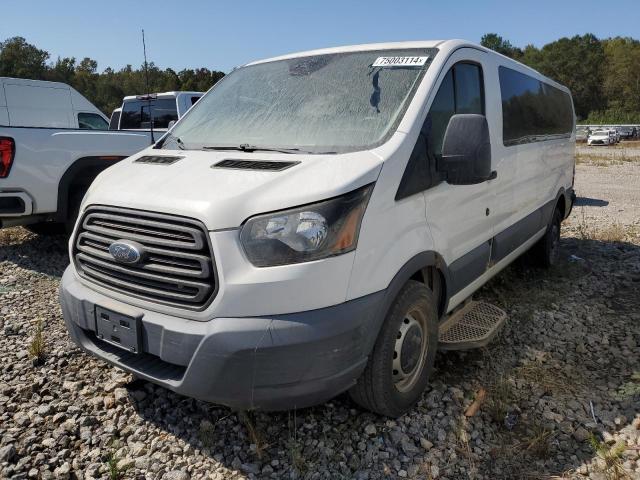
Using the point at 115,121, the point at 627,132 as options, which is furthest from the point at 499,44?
the point at 115,121

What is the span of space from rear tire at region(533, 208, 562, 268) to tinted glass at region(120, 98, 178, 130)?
21.6ft

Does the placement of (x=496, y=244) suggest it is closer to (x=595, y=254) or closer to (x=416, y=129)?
(x=416, y=129)

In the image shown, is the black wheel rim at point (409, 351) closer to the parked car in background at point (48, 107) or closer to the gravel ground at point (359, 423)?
the gravel ground at point (359, 423)

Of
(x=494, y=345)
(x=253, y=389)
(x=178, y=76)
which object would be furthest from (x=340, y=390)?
(x=178, y=76)

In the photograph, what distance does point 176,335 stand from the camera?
2215 mm

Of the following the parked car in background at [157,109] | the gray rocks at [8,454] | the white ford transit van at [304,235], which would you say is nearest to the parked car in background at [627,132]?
the parked car in background at [157,109]

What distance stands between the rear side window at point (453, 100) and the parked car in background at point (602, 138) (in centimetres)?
4353

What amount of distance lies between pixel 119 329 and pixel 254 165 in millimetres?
1029

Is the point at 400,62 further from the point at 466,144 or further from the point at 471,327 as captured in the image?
the point at 471,327

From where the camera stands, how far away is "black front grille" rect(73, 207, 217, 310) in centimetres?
221

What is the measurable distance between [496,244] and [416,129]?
61.9 inches

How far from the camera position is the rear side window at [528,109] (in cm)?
392

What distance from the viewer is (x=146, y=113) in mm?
9820

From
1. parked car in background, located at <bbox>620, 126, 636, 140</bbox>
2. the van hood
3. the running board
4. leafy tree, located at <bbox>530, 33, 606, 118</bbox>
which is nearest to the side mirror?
the van hood
